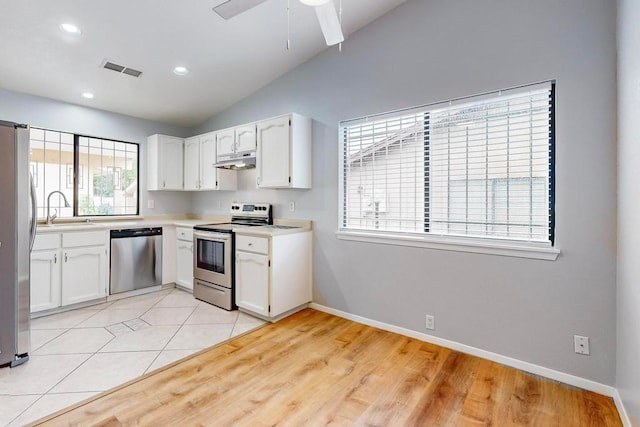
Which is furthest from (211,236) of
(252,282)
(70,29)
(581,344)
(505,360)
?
(581,344)

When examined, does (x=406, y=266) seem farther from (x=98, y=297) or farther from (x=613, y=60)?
(x=98, y=297)

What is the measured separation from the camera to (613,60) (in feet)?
6.34

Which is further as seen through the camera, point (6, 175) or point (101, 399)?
point (6, 175)

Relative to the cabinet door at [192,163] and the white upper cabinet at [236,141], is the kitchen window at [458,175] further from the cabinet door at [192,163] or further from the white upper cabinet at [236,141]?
the cabinet door at [192,163]

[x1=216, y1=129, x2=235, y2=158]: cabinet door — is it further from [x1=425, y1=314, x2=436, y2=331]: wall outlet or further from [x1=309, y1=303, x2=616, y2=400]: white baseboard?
[x1=425, y1=314, x2=436, y2=331]: wall outlet

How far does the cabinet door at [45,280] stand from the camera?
309cm

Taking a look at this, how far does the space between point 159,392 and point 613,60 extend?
3.54 meters

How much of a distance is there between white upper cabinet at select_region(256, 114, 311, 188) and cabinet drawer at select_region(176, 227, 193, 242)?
3.99ft

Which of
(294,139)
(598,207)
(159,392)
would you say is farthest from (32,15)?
(598,207)

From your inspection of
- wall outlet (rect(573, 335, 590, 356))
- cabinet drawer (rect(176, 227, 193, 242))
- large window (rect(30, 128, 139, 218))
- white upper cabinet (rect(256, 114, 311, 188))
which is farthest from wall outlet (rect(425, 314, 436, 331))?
large window (rect(30, 128, 139, 218))

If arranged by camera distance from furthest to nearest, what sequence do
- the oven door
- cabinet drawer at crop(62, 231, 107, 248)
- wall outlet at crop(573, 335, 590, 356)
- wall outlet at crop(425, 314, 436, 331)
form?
the oven door
cabinet drawer at crop(62, 231, 107, 248)
wall outlet at crop(425, 314, 436, 331)
wall outlet at crop(573, 335, 590, 356)

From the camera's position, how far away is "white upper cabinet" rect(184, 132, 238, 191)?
423cm

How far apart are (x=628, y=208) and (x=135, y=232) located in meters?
4.57

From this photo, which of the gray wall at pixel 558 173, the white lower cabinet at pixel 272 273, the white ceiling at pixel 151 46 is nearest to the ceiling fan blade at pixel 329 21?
the white ceiling at pixel 151 46
